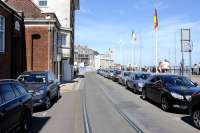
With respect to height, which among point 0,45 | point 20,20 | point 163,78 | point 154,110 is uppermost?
point 20,20

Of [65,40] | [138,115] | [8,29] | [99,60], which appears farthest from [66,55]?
[99,60]

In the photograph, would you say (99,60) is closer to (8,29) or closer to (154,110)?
(8,29)

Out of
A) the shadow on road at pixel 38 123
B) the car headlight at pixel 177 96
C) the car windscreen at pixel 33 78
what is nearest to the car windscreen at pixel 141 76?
the car windscreen at pixel 33 78

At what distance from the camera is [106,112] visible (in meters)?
14.9

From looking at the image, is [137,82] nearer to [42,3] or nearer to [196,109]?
[196,109]

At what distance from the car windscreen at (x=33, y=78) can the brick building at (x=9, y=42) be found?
6.85m

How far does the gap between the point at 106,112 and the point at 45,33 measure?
73.5ft

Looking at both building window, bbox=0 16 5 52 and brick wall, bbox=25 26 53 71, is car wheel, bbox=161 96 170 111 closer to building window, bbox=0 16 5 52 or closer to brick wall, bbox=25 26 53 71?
building window, bbox=0 16 5 52

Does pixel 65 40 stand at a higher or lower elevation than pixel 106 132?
higher

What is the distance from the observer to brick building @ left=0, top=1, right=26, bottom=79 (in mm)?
24875

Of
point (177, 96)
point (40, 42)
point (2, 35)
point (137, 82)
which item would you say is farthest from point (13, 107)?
point (40, 42)

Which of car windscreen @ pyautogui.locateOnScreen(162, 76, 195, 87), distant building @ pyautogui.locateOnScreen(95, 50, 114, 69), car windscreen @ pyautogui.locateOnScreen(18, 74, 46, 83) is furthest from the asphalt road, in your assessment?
distant building @ pyautogui.locateOnScreen(95, 50, 114, 69)

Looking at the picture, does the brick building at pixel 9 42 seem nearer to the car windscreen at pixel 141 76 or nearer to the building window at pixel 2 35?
the building window at pixel 2 35

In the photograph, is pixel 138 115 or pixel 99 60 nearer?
pixel 138 115
